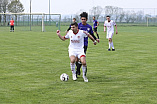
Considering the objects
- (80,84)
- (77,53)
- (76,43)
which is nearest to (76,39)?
(76,43)

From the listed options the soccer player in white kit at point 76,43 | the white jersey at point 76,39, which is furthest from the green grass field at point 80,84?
the white jersey at point 76,39

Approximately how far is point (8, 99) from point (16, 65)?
5.74 m

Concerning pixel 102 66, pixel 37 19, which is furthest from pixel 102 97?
pixel 37 19

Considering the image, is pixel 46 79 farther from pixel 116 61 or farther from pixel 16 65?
pixel 116 61

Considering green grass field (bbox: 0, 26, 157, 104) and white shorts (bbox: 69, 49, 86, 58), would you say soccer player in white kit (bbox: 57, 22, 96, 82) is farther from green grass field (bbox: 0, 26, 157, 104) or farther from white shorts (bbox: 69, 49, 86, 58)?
green grass field (bbox: 0, 26, 157, 104)

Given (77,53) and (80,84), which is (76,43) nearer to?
(77,53)

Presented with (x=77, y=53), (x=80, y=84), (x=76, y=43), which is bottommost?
(x=80, y=84)

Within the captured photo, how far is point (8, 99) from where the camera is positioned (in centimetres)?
770

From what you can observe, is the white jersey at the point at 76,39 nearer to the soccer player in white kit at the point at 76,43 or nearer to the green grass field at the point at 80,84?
the soccer player in white kit at the point at 76,43

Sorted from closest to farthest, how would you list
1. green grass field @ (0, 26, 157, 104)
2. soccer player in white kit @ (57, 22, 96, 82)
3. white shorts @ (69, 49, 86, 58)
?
green grass field @ (0, 26, 157, 104) → soccer player in white kit @ (57, 22, 96, 82) → white shorts @ (69, 49, 86, 58)

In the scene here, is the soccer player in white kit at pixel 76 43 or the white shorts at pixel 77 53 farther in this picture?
the white shorts at pixel 77 53

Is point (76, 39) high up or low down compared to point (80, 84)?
up

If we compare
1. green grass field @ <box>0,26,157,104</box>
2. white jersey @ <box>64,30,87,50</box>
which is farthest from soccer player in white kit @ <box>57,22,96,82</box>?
green grass field @ <box>0,26,157,104</box>

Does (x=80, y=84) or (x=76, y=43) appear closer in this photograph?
(x=80, y=84)
